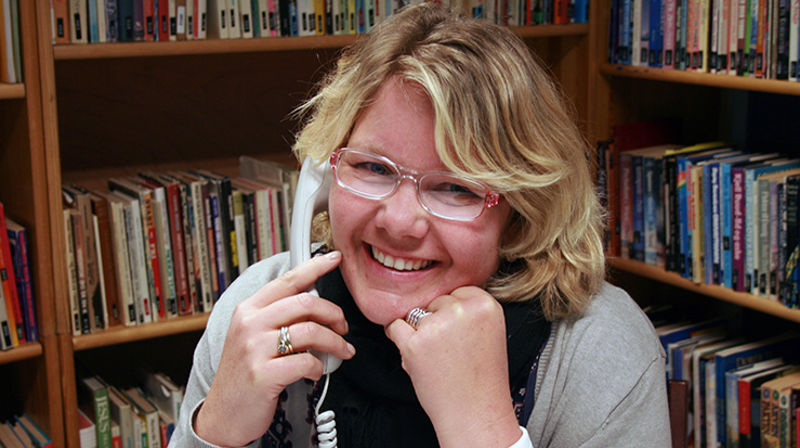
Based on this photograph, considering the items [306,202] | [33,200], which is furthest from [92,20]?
[306,202]

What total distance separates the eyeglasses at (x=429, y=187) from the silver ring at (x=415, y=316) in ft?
0.46

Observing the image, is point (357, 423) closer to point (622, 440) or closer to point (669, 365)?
point (622, 440)

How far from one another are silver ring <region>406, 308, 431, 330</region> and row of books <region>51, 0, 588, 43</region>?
917 millimetres

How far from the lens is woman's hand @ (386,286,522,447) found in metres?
1.13

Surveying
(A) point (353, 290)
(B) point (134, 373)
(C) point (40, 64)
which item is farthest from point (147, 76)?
(A) point (353, 290)

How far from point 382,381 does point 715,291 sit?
111 cm

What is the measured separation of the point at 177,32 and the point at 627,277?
1.40 meters

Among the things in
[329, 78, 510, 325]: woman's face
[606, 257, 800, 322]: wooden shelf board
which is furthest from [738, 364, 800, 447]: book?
[329, 78, 510, 325]: woman's face

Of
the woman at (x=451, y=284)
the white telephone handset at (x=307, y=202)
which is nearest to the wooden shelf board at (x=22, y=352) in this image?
the woman at (x=451, y=284)

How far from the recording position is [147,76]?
2.33 m

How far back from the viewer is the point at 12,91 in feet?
5.93

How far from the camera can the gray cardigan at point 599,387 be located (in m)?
1.21

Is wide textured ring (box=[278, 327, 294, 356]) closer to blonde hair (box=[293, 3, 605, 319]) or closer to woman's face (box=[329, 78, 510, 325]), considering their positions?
woman's face (box=[329, 78, 510, 325])

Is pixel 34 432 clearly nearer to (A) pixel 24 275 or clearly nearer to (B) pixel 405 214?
(A) pixel 24 275
